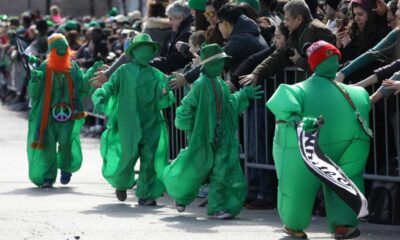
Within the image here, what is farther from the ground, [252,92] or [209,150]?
[252,92]

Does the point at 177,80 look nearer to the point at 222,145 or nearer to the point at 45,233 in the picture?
the point at 222,145

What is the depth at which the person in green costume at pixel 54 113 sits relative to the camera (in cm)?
1491

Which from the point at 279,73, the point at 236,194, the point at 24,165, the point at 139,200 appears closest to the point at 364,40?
the point at 279,73

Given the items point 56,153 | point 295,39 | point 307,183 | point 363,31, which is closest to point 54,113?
point 56,153

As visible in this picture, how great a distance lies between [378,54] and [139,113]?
8.53 feet

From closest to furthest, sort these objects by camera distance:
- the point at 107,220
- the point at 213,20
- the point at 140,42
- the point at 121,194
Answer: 1. the point at 107,220
2. the point at 140,42
3. the point at 121,194
4. the point at 213,20

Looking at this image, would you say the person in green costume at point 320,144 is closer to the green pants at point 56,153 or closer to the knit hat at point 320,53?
the knit hat at point 320,53

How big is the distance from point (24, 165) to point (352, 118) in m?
7.58

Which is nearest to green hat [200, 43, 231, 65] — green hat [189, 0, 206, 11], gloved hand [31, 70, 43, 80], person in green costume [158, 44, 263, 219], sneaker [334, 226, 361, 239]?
person in green costume [158, 44, 263, 219]

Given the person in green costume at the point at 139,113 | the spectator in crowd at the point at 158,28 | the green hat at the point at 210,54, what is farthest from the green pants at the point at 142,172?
the spectator in crowd at the point at 158,28

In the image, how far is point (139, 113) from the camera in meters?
13.3

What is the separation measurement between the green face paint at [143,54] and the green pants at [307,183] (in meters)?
2.88

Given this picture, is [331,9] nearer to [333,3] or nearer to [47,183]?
[333,3]

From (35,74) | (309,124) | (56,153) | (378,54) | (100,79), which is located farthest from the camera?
(56,153)
